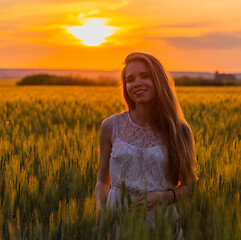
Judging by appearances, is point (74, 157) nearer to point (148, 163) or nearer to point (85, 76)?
point (148, 163)

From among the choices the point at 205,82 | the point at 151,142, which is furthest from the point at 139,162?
the point at 205,82

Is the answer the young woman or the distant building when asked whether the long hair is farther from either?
the distant building

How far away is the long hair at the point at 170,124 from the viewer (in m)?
1.72

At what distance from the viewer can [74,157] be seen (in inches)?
100

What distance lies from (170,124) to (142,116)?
0.17 m

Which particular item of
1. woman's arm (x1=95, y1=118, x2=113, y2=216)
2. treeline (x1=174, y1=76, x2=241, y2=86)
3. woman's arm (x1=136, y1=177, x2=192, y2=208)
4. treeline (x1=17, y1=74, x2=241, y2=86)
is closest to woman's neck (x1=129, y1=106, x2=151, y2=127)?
woman's arm (x1=95, y1=118, x2=113, y2=216)

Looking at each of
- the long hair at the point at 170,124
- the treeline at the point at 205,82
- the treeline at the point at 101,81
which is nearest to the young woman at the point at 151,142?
the long hair at the point at 170,124

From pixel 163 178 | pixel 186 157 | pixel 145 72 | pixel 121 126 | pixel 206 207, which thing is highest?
pixel 145 72

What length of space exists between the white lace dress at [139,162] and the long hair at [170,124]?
1.7 inches

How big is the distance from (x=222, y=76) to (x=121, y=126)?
4621 centimetres

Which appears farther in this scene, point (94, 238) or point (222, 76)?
point (222, 76)

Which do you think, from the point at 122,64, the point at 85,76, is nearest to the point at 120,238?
the point at 122,64

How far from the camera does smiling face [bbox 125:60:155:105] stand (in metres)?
1.74

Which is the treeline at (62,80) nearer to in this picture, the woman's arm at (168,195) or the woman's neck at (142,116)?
the woman's neck at (142,116)
